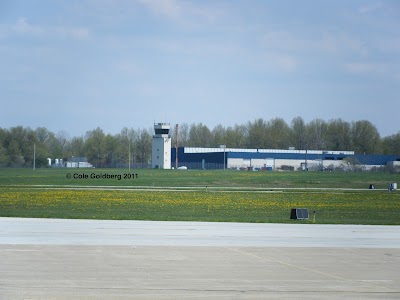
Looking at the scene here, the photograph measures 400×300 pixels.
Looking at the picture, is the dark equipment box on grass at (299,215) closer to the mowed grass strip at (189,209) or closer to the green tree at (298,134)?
A: the mowed grass strip at (189,209)

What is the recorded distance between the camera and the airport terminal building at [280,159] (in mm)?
154000

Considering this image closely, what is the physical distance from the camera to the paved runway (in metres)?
14.5

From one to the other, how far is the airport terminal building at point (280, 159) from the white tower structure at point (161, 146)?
3487 mm

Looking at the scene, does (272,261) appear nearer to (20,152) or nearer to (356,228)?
(356,228)

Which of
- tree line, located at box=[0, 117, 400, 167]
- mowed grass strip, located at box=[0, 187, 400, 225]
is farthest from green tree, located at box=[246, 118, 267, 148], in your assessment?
mowed grass strip, located at box=[0, 187, 400, 225]

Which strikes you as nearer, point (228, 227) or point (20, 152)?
point (228, 227)

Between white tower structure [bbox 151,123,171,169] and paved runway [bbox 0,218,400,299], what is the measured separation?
4901 inches

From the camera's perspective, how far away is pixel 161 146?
154375 millimetres

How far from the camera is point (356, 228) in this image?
103 feet

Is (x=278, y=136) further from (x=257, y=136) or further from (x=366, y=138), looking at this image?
(x=366, y=138)

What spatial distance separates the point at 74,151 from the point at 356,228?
5687 inches

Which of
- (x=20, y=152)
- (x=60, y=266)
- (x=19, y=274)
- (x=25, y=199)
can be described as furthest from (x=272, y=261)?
(x=20, y=152)

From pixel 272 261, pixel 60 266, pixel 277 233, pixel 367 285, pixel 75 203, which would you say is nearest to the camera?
pixel 367 285

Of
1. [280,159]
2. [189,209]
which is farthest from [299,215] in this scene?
[280,159]
